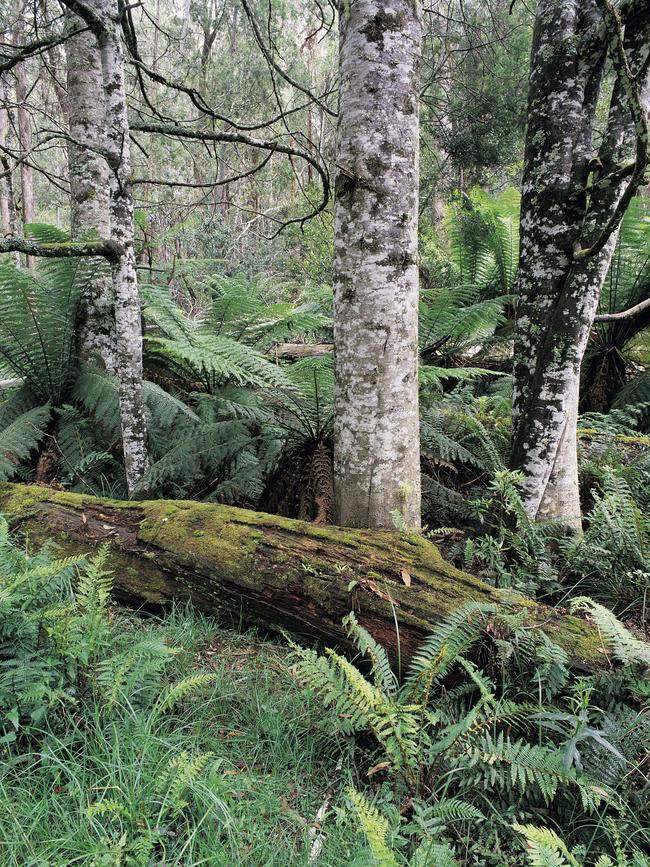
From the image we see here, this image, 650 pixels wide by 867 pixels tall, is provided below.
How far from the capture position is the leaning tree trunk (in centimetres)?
197

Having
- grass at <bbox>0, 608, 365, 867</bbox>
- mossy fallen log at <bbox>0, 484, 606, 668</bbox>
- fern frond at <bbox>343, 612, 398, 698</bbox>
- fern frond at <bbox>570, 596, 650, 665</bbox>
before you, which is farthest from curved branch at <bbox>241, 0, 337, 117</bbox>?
grass at <bbox>0, 608, 365, 867</bbox>

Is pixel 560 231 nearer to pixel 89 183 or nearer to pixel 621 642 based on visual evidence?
pixel 621 642

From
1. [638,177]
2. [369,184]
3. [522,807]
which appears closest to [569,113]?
[638,177]

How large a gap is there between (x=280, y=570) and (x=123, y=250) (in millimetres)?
1890

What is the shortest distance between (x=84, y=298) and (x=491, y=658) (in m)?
3.57

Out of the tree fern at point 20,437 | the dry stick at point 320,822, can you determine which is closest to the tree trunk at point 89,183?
the tree fern at point 20,437

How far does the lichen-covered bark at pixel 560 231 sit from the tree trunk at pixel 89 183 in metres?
2.93

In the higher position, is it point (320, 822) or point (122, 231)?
point (122, 231)

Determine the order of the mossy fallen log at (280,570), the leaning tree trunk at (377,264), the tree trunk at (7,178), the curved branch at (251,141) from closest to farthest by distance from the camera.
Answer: the mossy fallen log at (280,570), the leaning tree trunk at (377,264), the curved branch at (251,141), the tree trunk at (7,178)

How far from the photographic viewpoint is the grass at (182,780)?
1224mm

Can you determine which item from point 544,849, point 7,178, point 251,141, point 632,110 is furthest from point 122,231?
point 7,178

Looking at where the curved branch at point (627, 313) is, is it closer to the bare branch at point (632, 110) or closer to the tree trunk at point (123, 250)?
the bare branch at point (632, 110)

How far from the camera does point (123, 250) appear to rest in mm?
2660

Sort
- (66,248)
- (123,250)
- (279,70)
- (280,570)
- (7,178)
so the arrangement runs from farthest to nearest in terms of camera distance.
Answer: (7,178) → (123,250) → (66,248) → (279,70) → (280,570)
